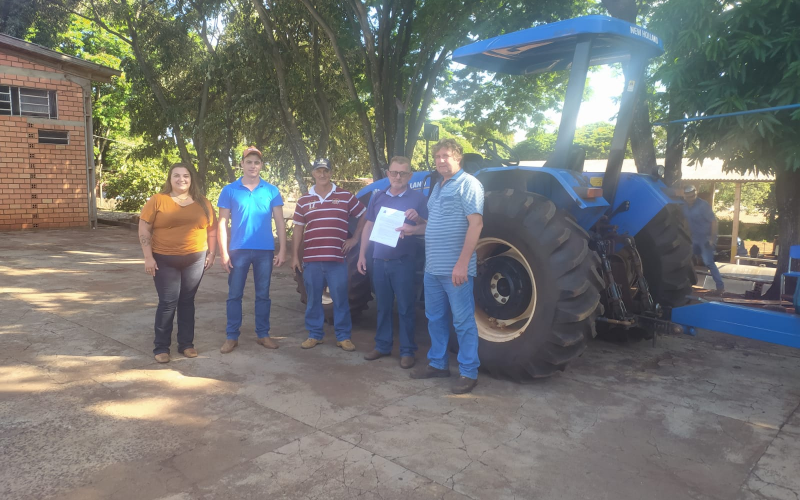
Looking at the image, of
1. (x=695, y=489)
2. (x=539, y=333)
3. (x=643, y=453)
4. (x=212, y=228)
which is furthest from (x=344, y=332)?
(x=695, y=489)

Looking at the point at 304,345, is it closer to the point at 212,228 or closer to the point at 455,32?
the point at 212,228

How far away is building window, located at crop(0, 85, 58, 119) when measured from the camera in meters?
14.8

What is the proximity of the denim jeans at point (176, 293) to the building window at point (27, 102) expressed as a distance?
1307cm

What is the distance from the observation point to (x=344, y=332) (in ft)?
17.9

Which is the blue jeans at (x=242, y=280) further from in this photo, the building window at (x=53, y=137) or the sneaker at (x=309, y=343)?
the building window at (x=53, y=137)

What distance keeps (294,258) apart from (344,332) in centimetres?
83

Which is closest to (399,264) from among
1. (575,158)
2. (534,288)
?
(534,288)

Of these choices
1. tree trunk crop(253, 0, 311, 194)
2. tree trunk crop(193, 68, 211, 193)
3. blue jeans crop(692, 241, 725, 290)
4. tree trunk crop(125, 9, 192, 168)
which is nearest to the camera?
blue jeans crop(692, 241, 725, 290)

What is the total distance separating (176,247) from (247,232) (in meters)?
0.60

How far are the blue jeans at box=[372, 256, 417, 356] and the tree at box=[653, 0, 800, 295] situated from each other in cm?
406

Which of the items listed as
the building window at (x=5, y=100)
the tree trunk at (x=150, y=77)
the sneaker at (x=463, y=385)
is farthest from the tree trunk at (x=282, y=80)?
the sneaker at (x=463, y=385)

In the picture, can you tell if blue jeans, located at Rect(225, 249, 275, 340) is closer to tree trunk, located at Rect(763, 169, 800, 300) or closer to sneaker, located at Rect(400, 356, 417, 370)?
sneaker, located at Rect(400, 356, 417, 370)

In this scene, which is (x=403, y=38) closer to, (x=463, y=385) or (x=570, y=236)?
(x=570, y=236)

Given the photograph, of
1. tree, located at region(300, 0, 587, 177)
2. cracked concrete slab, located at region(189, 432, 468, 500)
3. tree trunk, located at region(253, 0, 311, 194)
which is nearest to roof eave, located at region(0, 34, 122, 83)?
tree trunk, located at region(253, 0, 311, 194)
